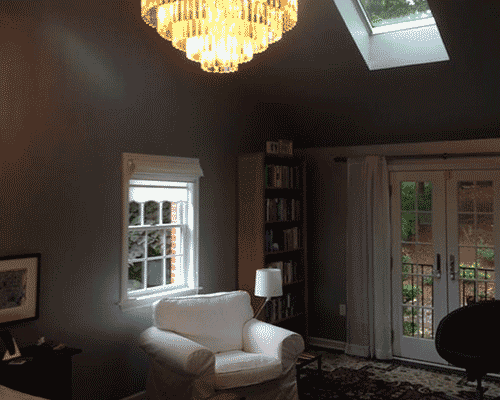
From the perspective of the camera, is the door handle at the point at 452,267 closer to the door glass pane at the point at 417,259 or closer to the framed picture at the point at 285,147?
the door glass pane at the point at 417,259

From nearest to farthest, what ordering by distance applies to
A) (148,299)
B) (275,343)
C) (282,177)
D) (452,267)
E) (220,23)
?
(220,23) < (275,343) < (148,299) < (452,267) < (282,177)

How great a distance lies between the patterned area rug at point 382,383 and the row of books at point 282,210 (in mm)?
1616

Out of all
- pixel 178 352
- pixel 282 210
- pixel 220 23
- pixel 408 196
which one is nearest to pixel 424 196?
pixel 408 196

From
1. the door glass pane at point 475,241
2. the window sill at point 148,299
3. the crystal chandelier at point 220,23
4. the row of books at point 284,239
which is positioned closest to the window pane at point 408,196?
the door glass pane at point 475,241

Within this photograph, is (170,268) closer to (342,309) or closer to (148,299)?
(148,299)

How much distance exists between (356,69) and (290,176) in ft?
4.90

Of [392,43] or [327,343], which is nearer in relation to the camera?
[392,43]

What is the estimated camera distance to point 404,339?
5430mm

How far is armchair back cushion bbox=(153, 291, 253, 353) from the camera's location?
399 cm

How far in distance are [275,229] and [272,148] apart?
101cm

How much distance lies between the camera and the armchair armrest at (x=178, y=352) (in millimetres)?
3398

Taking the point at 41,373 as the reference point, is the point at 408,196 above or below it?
above

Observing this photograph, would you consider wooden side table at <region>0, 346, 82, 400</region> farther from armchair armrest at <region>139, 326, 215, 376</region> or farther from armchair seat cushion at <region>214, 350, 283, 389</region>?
armchair seat cushion at <region>214, 350, 283, 389</region>

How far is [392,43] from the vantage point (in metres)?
4.52
